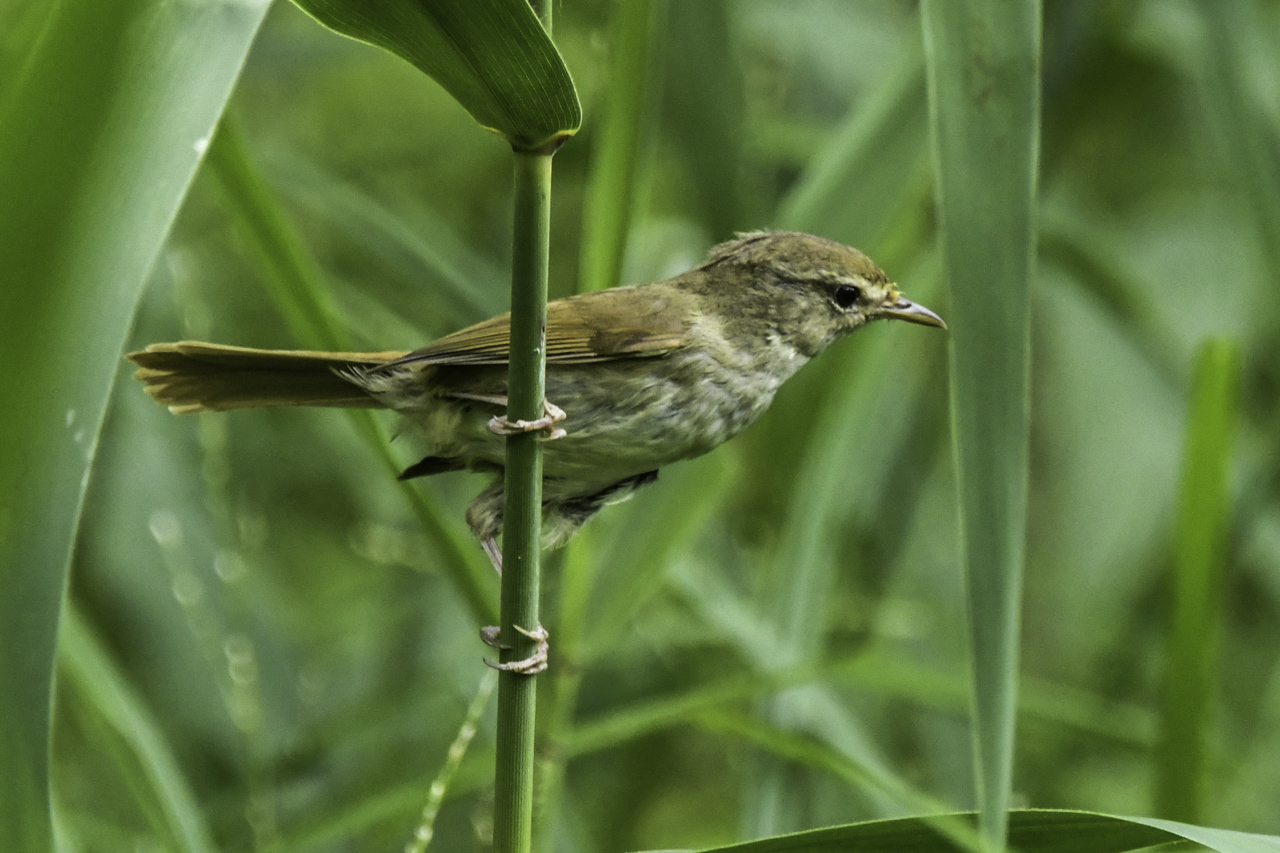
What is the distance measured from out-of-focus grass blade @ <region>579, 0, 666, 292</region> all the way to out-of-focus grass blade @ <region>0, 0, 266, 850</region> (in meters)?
0.85

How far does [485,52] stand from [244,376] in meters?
1.01

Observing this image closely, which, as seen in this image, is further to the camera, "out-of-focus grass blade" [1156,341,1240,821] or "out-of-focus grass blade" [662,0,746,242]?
"out-of-focus grass blade" [662,0,746,242]

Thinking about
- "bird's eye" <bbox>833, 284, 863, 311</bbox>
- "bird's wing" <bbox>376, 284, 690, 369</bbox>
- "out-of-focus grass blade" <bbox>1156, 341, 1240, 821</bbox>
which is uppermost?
"bird's eye" <bbox>833, 284, 863, 311</bbox>

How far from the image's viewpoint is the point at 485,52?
1.14m

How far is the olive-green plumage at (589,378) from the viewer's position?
1972mm

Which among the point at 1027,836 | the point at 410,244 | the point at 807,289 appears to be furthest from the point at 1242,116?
the point at 1027,836

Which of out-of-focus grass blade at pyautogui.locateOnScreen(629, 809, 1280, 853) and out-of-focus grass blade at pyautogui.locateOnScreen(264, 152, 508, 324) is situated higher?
out-of-focus grass blade at pyautogui.locateOnScreen(264, 152, 508, 324)

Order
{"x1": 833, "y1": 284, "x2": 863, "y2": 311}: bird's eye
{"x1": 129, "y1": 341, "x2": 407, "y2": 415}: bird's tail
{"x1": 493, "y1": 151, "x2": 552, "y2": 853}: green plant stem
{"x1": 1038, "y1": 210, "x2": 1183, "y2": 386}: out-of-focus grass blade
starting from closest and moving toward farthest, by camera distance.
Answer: {"x1": 493, "y1": 151, "x2": 552, "y2": 853}: green plant stem
{"x1": 129, "y1": 341, "x2": 407, "y2": 415}: bird's tail
{"x1": 833, "y1": 284, "x2": 863, "y2": 311}: bird's eye
{"x1": 1038, "y1": 210, "x2": 1183, "y2": 386}: out-of-focus grass blade

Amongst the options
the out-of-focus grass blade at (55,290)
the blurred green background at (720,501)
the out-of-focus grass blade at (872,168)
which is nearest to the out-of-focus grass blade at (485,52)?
the out-of-focus grass blade at (55,290)

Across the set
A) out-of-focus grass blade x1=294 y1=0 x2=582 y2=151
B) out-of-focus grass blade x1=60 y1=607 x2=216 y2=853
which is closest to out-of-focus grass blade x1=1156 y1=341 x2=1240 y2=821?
out-of-focus grass blade x1=294 y1=0 x2=582 y2=151

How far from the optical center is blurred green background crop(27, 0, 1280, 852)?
2.40 metres

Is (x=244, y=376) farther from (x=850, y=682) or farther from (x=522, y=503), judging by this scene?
(x=850, y=682)

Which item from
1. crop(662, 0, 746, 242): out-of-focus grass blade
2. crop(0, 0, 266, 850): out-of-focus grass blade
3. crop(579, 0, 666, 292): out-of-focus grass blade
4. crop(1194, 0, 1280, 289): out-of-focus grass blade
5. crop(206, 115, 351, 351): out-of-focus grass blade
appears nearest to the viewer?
crop(0, 0, 266, 850): out-of-focus grass blade

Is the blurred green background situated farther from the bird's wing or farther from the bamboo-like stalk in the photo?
the bamboo-like stalk
